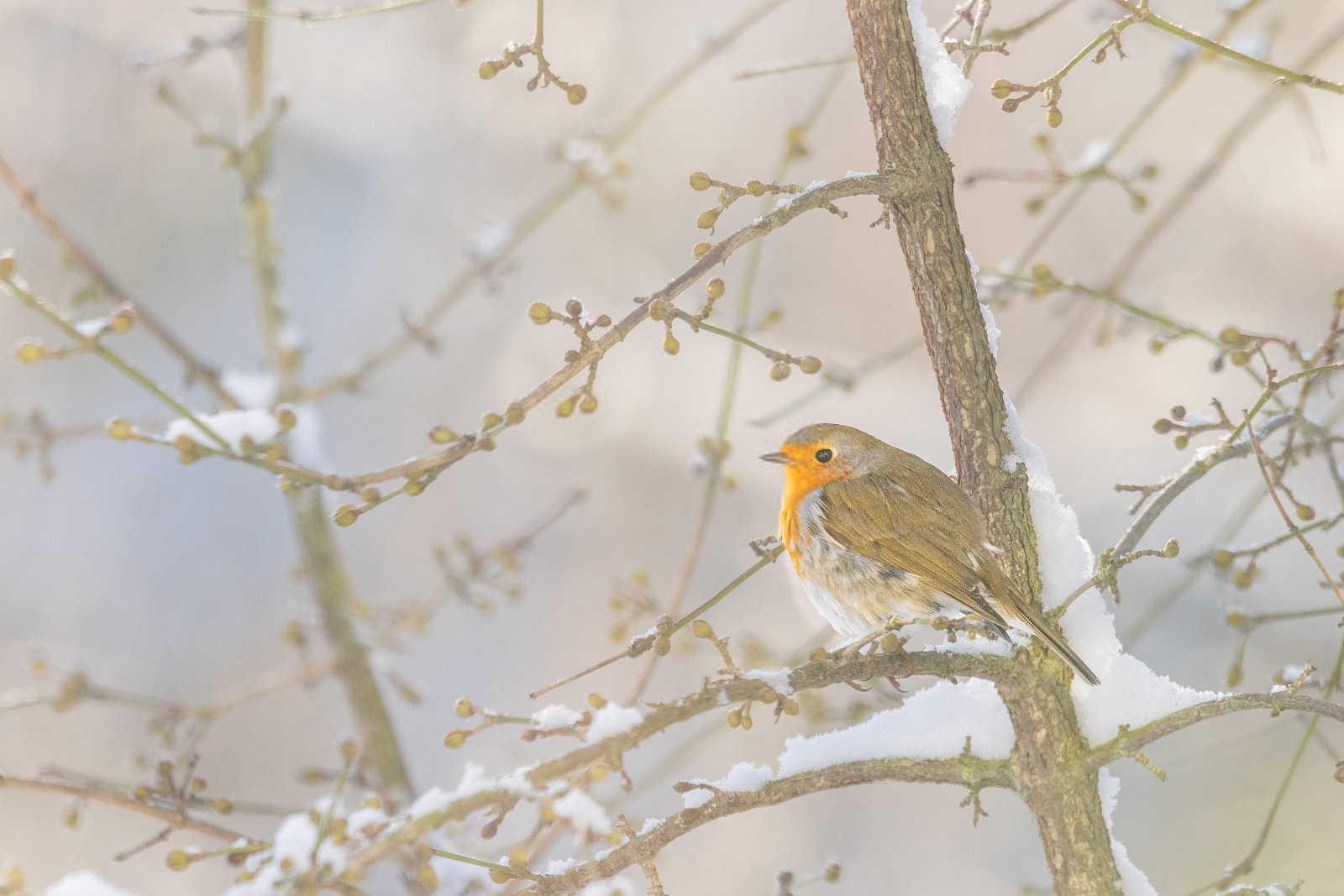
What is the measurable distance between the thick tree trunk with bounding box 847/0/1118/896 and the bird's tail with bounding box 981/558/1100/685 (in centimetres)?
4

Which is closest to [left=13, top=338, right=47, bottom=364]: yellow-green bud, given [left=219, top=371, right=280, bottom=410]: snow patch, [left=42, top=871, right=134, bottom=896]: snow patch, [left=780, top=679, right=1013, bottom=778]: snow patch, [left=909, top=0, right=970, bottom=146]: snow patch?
[left=42, top=871, right=134, bottom=896]: snow patch

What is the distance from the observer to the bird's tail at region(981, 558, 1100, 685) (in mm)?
2232

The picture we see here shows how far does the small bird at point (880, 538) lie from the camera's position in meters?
2.42

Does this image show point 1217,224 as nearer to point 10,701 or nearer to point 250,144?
point 250,144

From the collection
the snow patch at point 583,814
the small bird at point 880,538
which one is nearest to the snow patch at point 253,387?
the small bird at point 880,538

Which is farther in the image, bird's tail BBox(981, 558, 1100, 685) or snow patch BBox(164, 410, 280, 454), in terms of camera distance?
bird's tail BBox(981, 558, 1100, 685)

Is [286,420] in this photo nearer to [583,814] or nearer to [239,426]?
[239,426]

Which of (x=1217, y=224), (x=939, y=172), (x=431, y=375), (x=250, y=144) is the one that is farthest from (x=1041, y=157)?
(x=939, y=172)

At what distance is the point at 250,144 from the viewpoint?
3818 mm

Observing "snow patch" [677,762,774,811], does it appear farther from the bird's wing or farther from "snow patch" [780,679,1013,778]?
the bird's wing

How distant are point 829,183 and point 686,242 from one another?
5976mm

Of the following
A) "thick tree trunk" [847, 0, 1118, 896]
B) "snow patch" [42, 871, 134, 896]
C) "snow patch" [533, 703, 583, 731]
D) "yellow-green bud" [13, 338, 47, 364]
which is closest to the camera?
"snow patch" [533, 703, 583, 731]

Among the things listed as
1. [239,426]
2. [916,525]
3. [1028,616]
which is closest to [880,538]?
[916,525]

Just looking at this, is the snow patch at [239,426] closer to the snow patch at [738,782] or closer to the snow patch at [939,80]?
the snow patch at [738,782]
